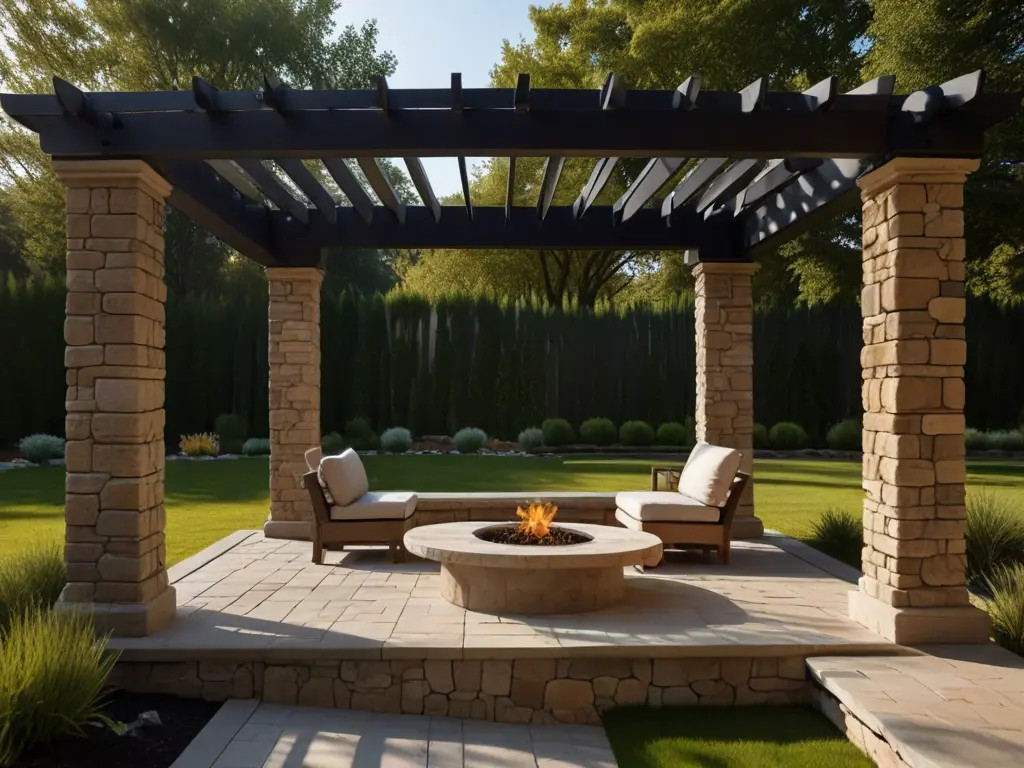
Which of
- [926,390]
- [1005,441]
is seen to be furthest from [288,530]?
[1005,441]

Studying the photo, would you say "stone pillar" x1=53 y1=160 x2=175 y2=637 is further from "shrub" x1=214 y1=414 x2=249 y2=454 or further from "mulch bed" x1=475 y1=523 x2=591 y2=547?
"shrub" x1=214 y1=414 x2=249 y2=454

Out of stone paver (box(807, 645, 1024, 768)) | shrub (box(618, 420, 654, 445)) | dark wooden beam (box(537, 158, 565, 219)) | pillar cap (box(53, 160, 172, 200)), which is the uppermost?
dark wooden beam (box(537, 158, 565, 219))

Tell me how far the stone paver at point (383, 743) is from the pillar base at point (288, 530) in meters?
3.70

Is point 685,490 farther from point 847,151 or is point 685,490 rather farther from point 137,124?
point 137,124

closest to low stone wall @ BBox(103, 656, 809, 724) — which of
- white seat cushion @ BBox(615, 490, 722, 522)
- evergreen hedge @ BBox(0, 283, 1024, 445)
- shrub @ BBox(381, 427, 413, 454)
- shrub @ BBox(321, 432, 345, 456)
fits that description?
white seat cushion @ BBox(615, 490, 722, 522)

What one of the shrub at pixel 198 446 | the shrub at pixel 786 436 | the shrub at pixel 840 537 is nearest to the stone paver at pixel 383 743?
the shrub at pixel 840 537

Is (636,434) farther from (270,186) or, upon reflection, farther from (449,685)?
(449,685)

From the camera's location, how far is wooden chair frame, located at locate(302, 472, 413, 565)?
661cm

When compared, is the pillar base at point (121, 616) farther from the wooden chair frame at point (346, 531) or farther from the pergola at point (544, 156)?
the wooden chair frame at point (346, 531)

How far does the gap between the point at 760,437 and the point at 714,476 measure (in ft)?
31.2

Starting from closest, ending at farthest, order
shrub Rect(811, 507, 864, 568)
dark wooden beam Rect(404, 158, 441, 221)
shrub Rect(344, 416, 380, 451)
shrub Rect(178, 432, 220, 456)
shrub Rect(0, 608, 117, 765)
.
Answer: shrub Rect(0, 608, 117, 765)
dark wooden beam Rect(404, 158, 441, 221)
shrub Rect(811, 507, 864, 568)
shrub Rect(178, 432, 220, 456)
shrub Rect(344, 416, 380, 451)

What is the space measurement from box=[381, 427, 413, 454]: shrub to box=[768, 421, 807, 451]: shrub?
7.00 meters

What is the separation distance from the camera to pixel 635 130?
470 cm

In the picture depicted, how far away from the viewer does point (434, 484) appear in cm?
1055
